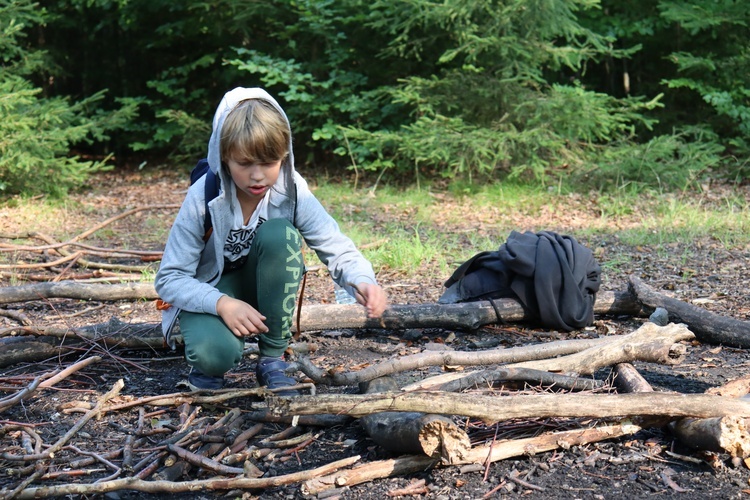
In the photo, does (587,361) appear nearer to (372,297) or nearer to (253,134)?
(372,297)

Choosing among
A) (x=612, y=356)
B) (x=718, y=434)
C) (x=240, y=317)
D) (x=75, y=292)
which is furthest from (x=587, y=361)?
(x=75, y=292)

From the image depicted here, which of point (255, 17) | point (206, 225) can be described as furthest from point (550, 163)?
point (206, 225)

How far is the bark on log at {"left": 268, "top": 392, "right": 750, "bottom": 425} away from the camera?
224cm

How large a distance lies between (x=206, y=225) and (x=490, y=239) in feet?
13.7

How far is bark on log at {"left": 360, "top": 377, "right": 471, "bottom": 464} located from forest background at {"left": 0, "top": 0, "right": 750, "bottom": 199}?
651 cm

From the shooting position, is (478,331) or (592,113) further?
(592,113)

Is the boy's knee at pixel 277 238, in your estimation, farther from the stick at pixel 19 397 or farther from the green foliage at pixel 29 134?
the green foliage at pixel 29 134

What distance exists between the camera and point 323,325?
3.91 m

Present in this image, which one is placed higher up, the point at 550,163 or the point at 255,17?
the point at 255,17

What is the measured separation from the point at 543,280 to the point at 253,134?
2.03 m

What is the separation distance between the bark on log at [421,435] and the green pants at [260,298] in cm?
73

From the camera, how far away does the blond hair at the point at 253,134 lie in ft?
8.86

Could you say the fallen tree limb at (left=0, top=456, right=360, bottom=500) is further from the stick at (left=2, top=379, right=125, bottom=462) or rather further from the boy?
the boy

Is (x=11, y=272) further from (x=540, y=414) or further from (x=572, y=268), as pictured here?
(x=540, y=414)
